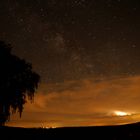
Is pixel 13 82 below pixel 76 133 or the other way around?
the other way around

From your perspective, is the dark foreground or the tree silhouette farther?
the tree silhouette

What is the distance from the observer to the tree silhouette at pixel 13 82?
29.6 m

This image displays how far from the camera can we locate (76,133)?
9.99 metres

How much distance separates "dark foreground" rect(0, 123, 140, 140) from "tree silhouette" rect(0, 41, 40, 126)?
1945 cm

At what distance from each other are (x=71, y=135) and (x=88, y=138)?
525 millimetres

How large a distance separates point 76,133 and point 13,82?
21.2 metres

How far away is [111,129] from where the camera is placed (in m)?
9.71

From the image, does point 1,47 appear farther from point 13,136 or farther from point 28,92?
point 13,136

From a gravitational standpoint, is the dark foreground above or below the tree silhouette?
below

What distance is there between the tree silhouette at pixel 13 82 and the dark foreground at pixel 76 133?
19447 mm

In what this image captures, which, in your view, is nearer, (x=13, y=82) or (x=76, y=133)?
(x=76, y=133)

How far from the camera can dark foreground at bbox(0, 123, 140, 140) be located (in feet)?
30.6

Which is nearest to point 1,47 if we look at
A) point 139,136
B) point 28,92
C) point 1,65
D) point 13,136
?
point 1,65

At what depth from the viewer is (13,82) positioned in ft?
100
